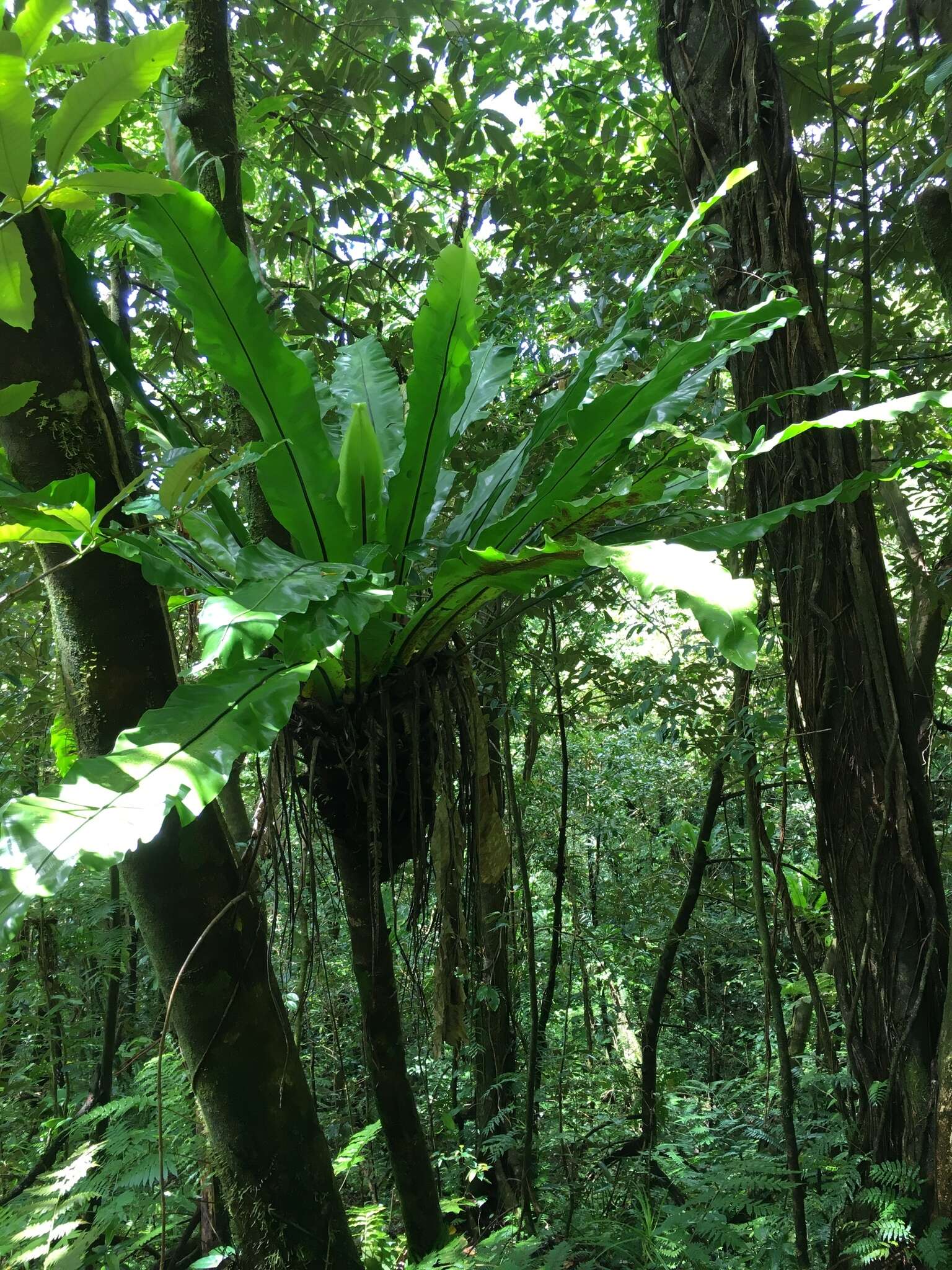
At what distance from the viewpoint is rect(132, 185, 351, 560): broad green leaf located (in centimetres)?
102

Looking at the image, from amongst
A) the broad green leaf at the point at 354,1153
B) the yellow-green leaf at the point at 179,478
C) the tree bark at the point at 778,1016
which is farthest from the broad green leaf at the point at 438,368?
the broad green leaf at the point at 354,1153

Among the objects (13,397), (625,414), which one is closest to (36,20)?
(13,397)

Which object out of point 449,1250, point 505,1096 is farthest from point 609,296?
point 505,1096

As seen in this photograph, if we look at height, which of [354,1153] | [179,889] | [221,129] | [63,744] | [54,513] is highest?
[221,129]

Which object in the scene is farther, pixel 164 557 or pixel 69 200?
pixel 164 557

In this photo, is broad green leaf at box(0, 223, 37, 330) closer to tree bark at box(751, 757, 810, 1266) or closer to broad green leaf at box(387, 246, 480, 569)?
broad green leaf at box(387, 246, 480, 569)

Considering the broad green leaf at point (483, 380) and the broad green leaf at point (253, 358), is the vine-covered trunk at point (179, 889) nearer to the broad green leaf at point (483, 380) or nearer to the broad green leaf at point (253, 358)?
the broad green leaf at point (253, 358)

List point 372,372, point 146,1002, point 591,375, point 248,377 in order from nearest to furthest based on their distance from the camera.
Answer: point 248,377
point 591,375
point 372,372
point 146,1002

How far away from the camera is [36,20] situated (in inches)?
18.6

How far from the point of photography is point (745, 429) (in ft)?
4.43

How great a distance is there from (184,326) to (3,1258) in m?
2.06

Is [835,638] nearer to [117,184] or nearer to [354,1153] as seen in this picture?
[117,184]

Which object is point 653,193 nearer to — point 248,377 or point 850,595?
point 850,595

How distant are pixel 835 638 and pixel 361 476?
104 centimetres
